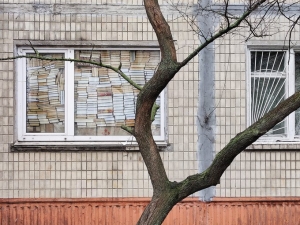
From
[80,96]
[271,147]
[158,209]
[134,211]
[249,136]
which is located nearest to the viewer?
[249,136]

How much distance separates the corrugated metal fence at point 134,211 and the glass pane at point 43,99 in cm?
106

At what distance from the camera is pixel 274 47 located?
35.0ft

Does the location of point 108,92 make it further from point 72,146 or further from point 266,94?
point 266,94

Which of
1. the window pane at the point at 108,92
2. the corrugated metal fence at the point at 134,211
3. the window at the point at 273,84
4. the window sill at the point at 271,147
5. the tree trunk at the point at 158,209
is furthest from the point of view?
the window at the point at 273,84

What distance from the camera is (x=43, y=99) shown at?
1052 centimetres

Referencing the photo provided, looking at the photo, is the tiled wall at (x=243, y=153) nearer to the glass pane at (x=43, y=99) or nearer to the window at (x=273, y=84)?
the window at (x=273, y=84)

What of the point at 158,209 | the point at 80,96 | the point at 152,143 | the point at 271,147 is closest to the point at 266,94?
the point at 271,147

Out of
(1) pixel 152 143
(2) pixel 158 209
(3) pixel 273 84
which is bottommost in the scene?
(2) pixel 158 209

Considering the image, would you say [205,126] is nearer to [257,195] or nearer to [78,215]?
[257,195]

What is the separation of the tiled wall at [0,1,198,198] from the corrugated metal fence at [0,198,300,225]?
14 cm

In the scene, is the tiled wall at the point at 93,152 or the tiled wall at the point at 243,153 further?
the tiled wall at the point at 243,153

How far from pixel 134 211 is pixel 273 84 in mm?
2703

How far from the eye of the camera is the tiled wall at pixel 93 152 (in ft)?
33.9

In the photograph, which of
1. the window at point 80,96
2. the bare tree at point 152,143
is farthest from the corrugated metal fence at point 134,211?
the bare tree at point 152,143
